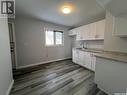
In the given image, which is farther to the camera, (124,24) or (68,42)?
(68,42)

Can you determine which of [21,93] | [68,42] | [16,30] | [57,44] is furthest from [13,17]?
[68,42]

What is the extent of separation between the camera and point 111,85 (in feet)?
4.98

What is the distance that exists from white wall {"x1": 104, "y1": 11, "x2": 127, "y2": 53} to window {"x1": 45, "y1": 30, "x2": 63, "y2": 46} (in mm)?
2890

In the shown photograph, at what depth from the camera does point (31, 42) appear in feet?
11.3

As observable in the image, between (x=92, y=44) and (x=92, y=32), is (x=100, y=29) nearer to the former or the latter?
(x=92, y=32)

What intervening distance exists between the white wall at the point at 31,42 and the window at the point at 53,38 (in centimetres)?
26

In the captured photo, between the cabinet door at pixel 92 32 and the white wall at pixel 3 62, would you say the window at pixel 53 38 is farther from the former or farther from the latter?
the white wall at pixel 3 62

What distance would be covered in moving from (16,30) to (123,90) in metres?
4.00

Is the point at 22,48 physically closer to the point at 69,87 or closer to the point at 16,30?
the point at 16,30

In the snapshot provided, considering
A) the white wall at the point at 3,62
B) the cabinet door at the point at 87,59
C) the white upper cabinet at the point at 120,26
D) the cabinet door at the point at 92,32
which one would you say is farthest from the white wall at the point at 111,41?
the white wall at the point at 3,62

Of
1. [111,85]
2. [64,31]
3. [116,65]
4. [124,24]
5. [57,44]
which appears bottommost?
[111,85]

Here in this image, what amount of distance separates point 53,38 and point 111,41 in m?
3.06

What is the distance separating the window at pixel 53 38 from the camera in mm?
4023

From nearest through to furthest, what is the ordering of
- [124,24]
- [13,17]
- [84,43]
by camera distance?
[124,24] → [13,17] → [84,43]
